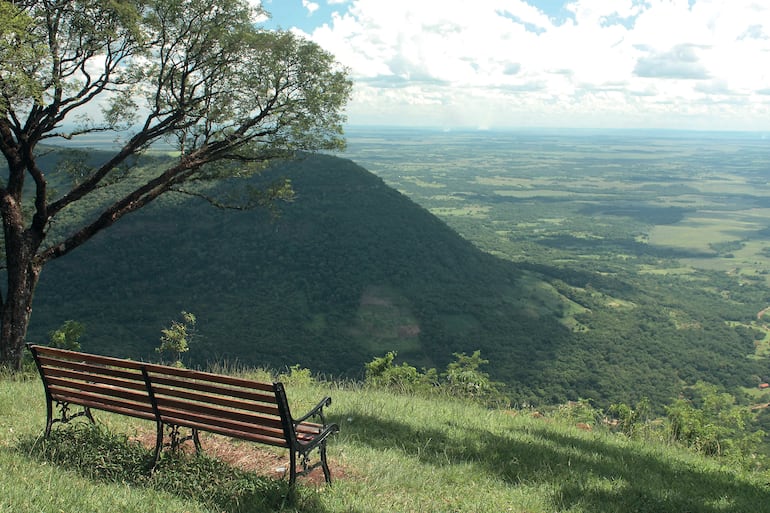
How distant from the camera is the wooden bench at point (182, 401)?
4.07 metres

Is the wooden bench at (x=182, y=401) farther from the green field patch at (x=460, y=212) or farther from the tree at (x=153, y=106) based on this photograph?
the green field patch at (x=460, y=212)

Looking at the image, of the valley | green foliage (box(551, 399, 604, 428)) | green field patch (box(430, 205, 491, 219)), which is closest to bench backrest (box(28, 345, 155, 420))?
green foliage (box(551, 399, 604, 428))

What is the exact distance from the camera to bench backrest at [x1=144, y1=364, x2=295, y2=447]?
13.1 feet

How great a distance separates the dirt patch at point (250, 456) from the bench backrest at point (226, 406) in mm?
468


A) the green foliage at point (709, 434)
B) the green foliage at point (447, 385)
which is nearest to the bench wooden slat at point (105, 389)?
the green foliage at point (447, 385)

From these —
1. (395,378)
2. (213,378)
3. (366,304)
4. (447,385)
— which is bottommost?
(366,304)

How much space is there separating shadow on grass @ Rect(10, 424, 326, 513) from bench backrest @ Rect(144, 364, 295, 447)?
32 cm

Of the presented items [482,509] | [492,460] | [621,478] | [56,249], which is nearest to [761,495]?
[621,478]

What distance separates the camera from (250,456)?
4895mm

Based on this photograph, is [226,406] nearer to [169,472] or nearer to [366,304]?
[169,472]

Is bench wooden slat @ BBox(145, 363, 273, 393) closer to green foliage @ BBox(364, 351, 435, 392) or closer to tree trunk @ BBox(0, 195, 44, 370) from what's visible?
green foliage @ BBox(364, 351, 435, 392)

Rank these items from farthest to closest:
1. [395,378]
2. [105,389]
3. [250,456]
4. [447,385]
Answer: [395,378] → [447,385] → [250,456] → [105,389]

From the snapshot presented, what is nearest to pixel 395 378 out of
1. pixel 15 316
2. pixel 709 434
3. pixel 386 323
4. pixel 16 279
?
pixel 709 434

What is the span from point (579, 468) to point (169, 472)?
373 centimetres
